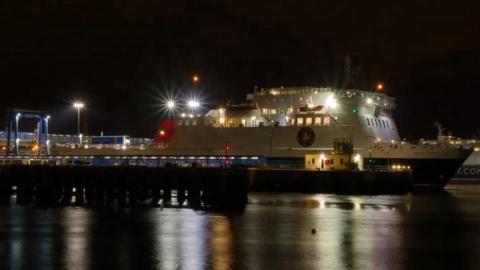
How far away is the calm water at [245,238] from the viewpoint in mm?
21125

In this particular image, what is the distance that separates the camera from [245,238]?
2602 cm

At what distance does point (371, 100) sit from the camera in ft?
215

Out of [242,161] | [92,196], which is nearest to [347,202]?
[92,196]

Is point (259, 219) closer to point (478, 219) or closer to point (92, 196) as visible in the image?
point (478, 219)

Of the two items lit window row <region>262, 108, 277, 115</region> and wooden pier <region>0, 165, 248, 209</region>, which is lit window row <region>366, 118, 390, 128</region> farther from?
wooden pier <region>0, 165, 248, 209</region>

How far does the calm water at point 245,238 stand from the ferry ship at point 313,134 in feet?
71.1

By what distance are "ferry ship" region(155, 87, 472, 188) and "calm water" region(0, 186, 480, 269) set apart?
2167cm

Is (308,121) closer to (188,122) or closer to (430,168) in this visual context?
(430,168)

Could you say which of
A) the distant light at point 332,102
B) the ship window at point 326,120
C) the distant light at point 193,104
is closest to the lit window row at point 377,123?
the distant light at point 332,102

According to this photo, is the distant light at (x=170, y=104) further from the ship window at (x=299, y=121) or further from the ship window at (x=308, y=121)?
the ship window at (x=308, y=121)

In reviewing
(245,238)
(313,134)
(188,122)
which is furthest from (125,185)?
(188,122)

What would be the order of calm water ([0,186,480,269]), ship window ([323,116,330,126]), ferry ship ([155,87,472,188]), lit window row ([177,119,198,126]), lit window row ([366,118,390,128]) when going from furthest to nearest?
lit window row ([177,119,198,126]) → lit window row ([366,118,390,128]) → ship window ([323,116,330,126]) → ferry ship ([155,87,472,188]) → calm water ([0,186,480,269])

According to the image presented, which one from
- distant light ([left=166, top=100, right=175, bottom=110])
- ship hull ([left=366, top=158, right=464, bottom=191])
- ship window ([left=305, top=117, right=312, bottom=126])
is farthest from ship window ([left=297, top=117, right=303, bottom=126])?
distant light ([left=166, top=100, right=175, bottom=110])

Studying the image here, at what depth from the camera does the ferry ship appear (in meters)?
60.4
